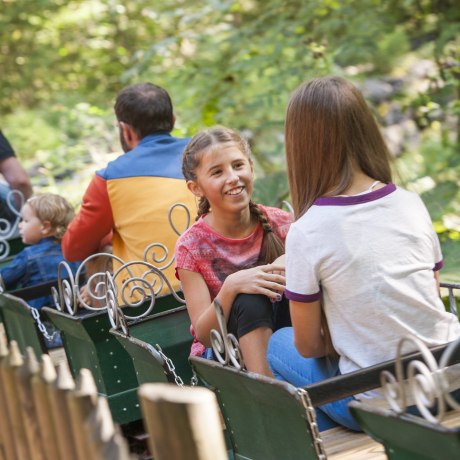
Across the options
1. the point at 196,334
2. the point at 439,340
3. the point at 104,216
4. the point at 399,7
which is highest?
the point at 399,7

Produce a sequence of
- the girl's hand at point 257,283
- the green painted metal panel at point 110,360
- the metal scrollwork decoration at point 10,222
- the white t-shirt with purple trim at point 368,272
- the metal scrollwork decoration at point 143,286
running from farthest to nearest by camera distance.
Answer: the metal scrollwork decoration at point 10,222
the green painted metal panel at point 110,360
the metal scrollwork decoration at point 143,286
the girl's hand at point 257,283
the white t-shirt with purple trim at point 368,272

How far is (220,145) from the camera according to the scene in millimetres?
3863

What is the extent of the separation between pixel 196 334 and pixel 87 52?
40.8 ft

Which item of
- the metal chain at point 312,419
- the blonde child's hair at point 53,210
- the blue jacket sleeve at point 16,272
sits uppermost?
the blonde child's hair at point 53,210

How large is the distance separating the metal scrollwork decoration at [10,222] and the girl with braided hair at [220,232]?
3.11 meters

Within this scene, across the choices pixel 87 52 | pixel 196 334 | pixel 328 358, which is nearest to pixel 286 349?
pixel 328 358

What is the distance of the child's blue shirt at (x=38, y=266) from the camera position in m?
5.99

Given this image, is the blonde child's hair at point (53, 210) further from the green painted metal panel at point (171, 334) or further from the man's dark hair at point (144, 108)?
the green painted metal panel at point (171, 334)

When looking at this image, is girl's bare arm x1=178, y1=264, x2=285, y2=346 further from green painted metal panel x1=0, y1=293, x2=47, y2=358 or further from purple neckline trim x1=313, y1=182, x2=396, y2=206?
green painted metal panel x1=0, y1=293, x2=47, y2=358

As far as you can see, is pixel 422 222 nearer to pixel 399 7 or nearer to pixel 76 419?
pixel 76 419

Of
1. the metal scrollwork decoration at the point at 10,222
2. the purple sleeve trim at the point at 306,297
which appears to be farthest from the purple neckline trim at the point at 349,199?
the metal scrollwork decoration at the point at 10,222

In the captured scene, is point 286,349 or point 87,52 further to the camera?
point 87,52

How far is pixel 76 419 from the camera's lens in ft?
6.92

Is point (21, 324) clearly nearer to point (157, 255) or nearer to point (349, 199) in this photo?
point (157, 255)
